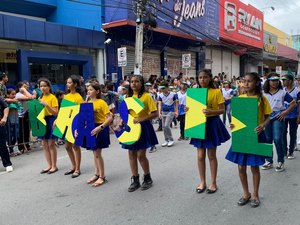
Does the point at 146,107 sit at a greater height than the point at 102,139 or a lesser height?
greater

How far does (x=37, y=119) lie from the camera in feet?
21.0

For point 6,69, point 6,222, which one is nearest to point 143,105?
point 6,222

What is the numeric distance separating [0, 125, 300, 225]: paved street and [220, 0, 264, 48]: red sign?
783 inches

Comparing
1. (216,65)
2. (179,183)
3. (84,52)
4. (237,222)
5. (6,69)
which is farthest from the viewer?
(216,65)

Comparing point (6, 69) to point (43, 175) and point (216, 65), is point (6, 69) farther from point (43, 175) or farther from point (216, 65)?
point (216, 65)

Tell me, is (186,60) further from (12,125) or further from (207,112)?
(207,112)

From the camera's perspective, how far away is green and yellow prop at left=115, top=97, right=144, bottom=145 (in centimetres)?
473

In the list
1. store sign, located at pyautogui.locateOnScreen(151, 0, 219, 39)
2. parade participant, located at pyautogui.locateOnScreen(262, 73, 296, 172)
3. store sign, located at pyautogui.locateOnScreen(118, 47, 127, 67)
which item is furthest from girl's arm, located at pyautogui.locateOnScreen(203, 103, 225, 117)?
store sign, located at pyautogui.locateOnScreen(151, 0, 219, 39)

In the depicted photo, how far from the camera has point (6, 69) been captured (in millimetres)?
13602

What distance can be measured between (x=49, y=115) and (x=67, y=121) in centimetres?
74

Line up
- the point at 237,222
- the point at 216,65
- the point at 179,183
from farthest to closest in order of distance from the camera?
1. the point at 216,65
2. the point at 179,183
3. the point at 237,222

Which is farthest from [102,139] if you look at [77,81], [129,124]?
[77,81]

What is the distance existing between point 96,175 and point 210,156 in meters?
1.95

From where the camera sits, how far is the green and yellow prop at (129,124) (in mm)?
4727
